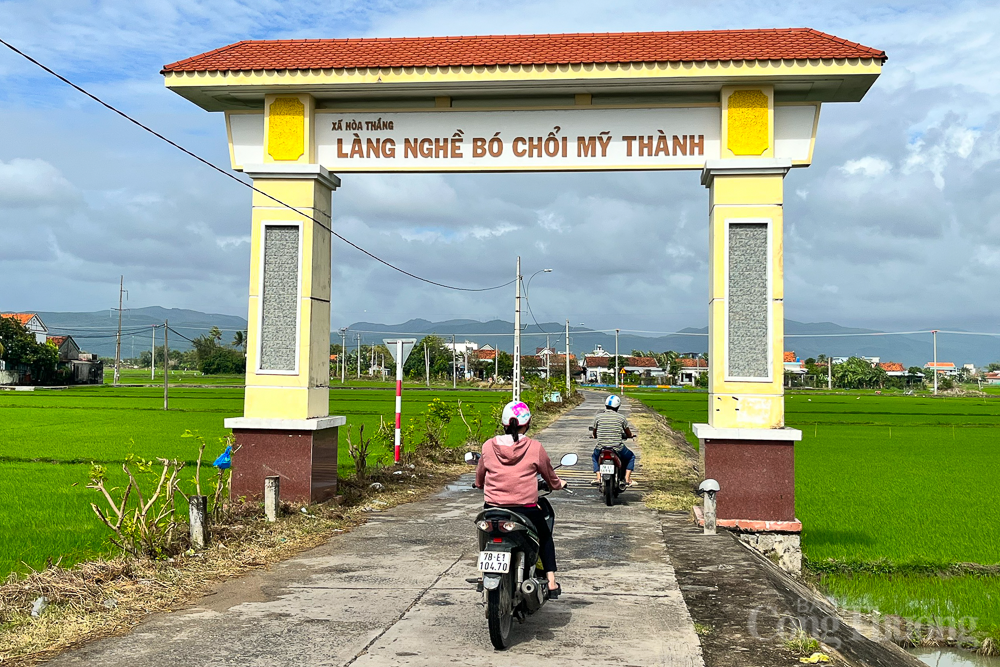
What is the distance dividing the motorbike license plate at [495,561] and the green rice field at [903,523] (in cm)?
465

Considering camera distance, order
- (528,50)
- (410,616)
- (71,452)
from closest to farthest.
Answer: (410,616), (528,50), (71,452)

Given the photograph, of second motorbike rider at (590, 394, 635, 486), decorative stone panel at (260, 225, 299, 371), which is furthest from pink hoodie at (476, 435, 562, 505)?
second motorbike rider at (590, 394, 635, 486)

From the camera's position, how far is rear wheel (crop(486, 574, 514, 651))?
545cm

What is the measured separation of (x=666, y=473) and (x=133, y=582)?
37.0ft

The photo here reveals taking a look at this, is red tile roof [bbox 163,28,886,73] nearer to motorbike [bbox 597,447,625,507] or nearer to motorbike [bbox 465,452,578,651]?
motorbike [bbox 597,447,625,507]

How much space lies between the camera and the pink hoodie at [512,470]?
20.2 ft

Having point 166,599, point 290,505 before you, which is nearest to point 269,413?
point 290,505

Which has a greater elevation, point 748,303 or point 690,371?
point 690,371

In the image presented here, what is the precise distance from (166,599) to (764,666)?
4289 millimetres

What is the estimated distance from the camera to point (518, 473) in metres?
6.16

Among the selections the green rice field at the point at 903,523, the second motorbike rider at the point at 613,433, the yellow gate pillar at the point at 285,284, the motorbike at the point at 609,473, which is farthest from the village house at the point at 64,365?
the motorbike at the point at 609,473

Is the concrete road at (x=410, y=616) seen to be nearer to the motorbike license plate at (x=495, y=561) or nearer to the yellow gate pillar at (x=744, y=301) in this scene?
the motorbike license plate at (x=495, y=561)

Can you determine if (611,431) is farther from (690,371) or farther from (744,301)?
(690,371)

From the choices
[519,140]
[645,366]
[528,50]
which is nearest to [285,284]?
[519,140]
